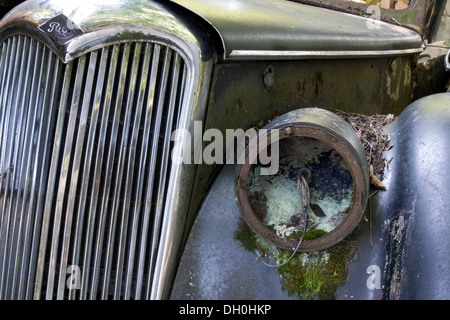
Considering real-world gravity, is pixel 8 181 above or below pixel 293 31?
below

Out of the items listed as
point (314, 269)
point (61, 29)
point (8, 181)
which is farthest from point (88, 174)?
point (314, 269)

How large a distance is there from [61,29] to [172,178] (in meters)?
0.63

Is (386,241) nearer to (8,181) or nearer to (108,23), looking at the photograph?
(108,23)

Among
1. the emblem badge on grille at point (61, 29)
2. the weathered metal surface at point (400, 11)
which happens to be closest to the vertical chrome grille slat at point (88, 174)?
the emblem badge on grille at point (61, 29)

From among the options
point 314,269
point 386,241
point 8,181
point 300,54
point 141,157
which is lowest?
point 314,269

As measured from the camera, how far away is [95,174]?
6.59 ft

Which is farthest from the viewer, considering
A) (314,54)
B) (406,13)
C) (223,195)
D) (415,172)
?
(406,13)

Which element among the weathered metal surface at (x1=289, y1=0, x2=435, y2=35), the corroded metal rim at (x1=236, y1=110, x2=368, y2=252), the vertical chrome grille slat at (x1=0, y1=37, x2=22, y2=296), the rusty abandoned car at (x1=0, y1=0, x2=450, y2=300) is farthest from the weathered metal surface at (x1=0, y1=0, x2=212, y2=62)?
the weathered metal surface at (x1=289, y1=0, x2=435, y2=35)

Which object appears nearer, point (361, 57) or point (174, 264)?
point (174, 264)

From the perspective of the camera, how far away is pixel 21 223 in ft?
6.75

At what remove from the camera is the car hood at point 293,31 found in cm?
223

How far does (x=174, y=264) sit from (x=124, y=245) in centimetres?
18

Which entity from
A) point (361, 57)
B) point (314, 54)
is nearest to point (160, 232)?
point (314, 54)

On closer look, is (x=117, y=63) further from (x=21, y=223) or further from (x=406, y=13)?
(x=406, y=13)
